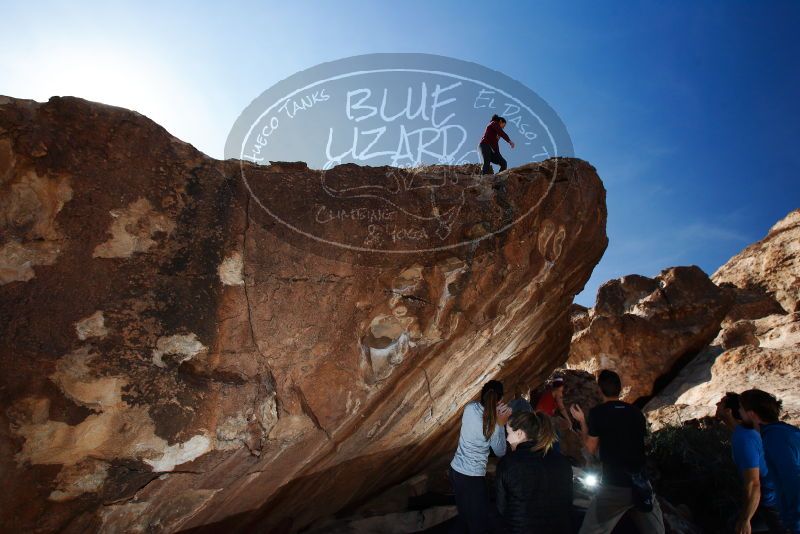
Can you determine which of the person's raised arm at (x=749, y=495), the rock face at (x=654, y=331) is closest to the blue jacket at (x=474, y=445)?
the person's raised arm at (x=749, y=495)

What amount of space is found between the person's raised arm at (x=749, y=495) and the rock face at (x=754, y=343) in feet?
13.8

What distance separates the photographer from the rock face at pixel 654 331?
39.5 feet

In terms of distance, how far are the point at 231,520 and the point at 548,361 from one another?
17.4ft

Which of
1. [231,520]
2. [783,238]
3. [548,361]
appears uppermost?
[783,238]

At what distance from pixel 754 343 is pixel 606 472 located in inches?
408

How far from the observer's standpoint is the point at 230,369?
344 centimetres

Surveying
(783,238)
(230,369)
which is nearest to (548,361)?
(230,369)

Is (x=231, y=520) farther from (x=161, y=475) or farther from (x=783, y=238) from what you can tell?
(x=783, y=238)

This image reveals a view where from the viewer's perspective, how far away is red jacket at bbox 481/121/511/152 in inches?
234

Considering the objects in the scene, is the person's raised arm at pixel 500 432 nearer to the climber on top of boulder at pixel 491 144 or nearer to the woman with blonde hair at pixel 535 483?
the woman with blonde hair at pixel 535 483

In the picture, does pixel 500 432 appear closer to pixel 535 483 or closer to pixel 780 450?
pixel 535 483

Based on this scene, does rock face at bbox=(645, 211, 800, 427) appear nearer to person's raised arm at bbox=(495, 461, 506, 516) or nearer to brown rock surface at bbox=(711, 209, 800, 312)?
brown rock surface at bbox=(711, 209, 800, 312)

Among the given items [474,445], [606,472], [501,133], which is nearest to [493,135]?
[501,133]

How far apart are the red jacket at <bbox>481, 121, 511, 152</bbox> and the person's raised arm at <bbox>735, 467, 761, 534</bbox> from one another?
170 inches
